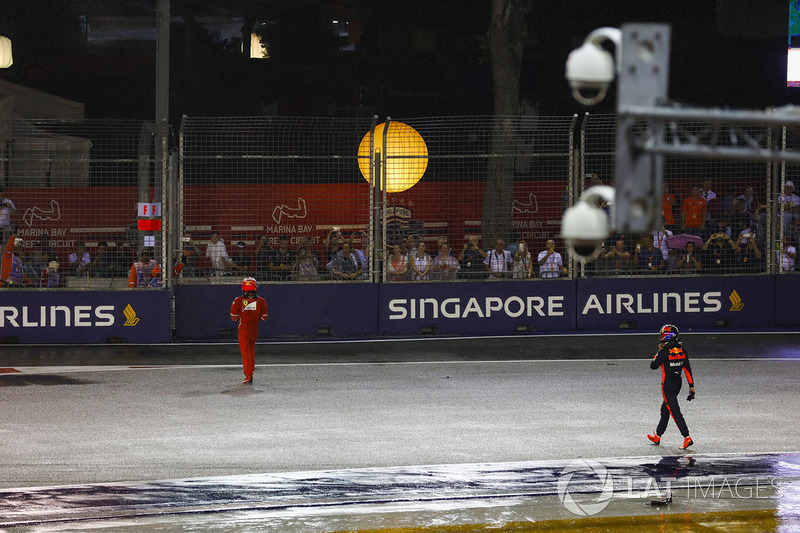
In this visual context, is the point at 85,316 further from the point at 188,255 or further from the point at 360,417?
the point at 360,417

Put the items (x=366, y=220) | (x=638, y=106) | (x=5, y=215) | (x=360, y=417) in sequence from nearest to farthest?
(x=638, y=106)
(x=360, y=417)
(x=5, y=215)
(x=366, y=220)

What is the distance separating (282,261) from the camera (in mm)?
19609

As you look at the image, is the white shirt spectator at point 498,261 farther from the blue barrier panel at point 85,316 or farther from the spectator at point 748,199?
the blue barrier panel at point 85,316

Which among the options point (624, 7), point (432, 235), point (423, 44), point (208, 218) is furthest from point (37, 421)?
point (624, 7)

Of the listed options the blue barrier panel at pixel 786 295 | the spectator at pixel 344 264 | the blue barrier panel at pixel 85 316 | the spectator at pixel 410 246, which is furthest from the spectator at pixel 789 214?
the blue barrier panel at pixel 85 316

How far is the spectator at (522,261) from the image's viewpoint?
65.6 feet

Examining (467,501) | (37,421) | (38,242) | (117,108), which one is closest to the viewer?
(467,501)

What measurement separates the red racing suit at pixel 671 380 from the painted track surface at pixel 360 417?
306 mm

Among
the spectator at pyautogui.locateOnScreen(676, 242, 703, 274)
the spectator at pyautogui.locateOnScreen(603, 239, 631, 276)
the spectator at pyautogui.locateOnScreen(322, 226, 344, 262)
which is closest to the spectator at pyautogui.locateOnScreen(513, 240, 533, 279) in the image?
the spectator at pyautogui.locateOnScreen(603, 239, 631, 276)

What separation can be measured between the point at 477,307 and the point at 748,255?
5684mm

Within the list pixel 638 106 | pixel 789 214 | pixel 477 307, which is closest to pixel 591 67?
pixel 638 106

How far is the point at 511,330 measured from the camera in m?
20.2

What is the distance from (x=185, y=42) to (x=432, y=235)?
13281 mm

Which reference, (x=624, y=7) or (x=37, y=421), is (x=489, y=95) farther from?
(x=37, y=421)
